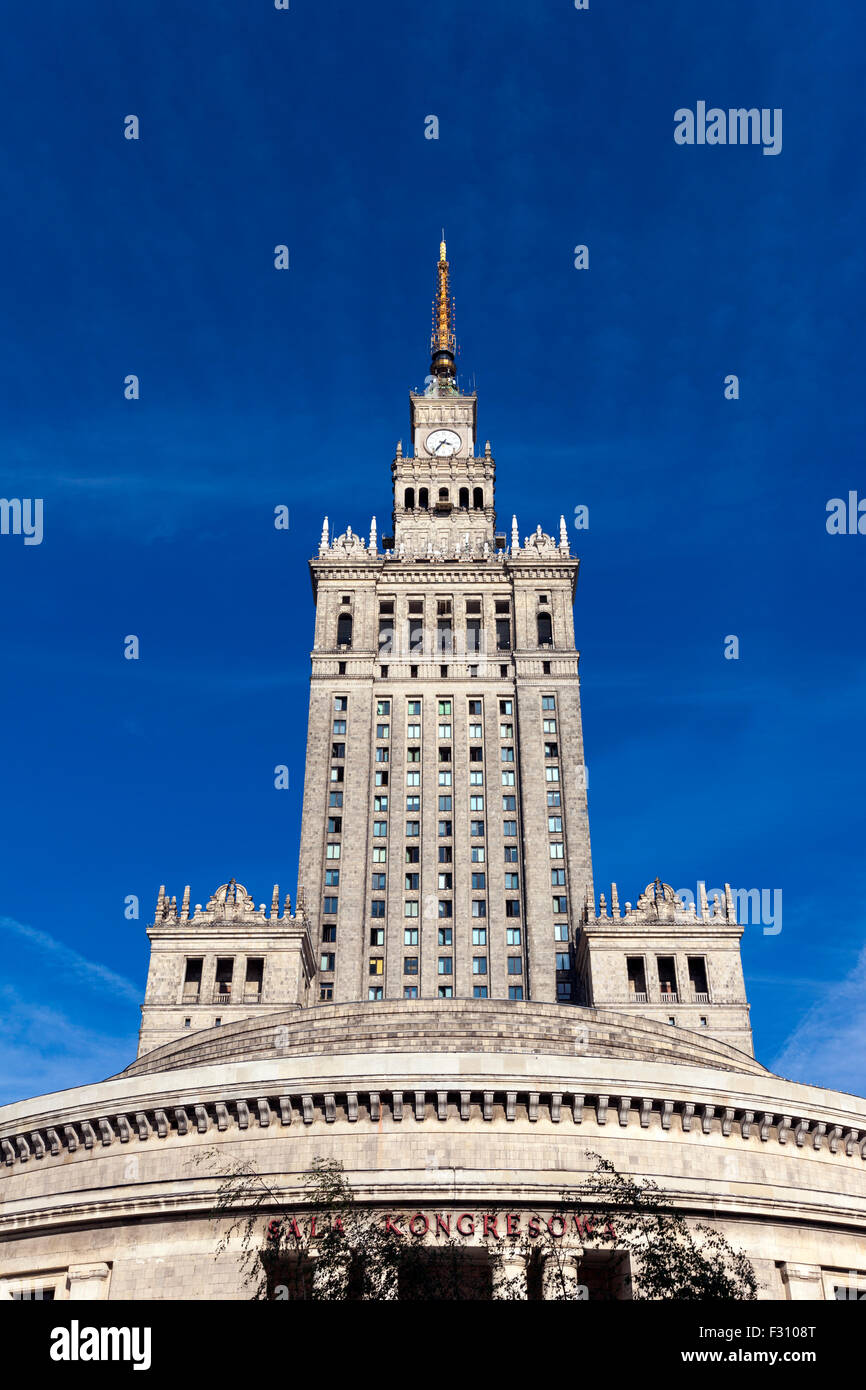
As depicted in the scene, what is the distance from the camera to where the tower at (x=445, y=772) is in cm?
8544

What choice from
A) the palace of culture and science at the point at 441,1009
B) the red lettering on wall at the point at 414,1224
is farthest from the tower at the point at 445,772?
the red lettering on wall at the point at 414,1224

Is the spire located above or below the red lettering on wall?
above

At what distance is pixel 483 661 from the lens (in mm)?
98875

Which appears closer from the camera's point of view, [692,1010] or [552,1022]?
[552,1022]

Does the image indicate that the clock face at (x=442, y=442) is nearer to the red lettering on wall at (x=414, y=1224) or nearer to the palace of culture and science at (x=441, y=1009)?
the palace of culture and science at (x=441, y=1009)

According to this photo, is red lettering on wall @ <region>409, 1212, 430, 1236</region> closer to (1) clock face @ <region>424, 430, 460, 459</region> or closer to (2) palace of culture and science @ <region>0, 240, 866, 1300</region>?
(2) palace of culture and science @ <region>0, 240, 866, 1300</region>

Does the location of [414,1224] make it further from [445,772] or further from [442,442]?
[442,442]

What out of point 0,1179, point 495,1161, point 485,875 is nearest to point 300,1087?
point 495,1161

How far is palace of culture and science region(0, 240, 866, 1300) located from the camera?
133ft

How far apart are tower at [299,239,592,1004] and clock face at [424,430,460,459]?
1323 centimetres

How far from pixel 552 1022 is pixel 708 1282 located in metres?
25.7

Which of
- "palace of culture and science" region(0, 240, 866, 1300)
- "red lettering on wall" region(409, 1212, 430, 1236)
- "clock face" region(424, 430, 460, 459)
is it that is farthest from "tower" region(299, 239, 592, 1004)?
"red lettering on wall" region(409, 1212, 430, 1236)

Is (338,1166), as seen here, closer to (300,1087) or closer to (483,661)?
(300,1087)

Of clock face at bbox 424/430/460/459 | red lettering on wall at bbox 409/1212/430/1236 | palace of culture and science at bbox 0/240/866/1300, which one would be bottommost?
red lettering on wall at bbox 409/1212/430/1236
